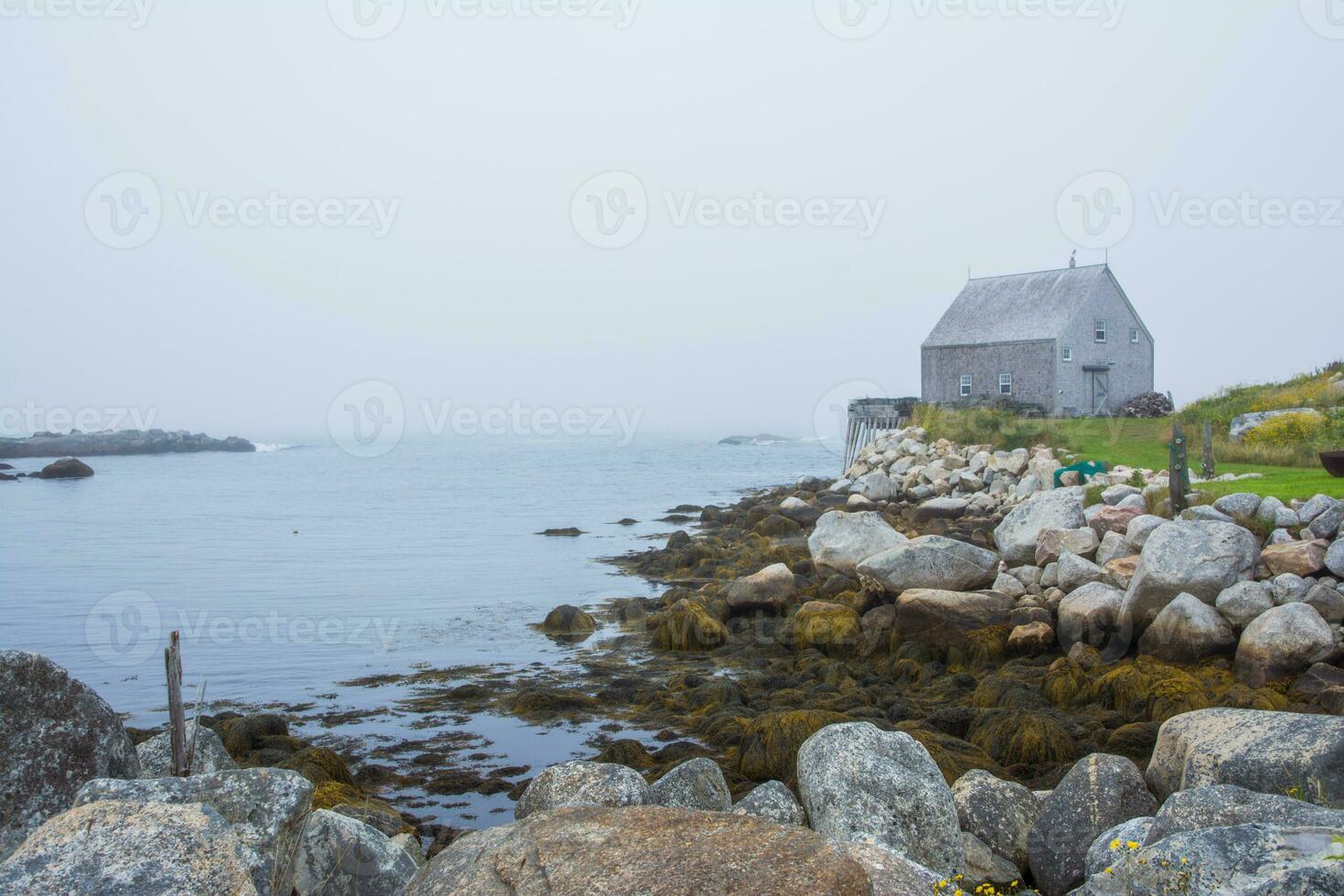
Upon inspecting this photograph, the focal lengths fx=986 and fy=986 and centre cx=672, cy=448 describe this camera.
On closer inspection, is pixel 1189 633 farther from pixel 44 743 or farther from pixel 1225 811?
pixel 44 743

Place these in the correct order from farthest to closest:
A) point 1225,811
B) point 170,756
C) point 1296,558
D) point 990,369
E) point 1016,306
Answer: point 1016,306, point 990,369, point 1296,558, point 170,756, point 1225,811

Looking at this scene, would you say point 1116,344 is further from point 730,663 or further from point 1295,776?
point 1295,776

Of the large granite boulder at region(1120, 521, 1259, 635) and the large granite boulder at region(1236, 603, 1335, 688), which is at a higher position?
the large granite boulder at region(1120, 521, 1259, 635)

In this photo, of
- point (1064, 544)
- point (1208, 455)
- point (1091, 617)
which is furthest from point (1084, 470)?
point (1091, 617)

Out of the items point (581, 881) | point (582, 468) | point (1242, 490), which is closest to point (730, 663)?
point (1242, 490)

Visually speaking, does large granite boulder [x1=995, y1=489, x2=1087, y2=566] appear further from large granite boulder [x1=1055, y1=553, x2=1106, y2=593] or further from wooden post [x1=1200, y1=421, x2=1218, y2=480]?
wooden post [x1=1200, y1=421, x2=1218, y2=480]

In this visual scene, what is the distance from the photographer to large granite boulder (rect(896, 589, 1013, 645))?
15.2 meters

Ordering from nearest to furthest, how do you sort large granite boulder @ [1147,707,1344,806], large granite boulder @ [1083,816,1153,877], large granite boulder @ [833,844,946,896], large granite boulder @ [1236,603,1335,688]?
1. large granite boulder @ [833,844,946,896]
2. large granite boulder @ [1083,816,1153,877]
3. large granite boulder @ [1147,707,1344,806]
4. large granite boulder @ [1236,603,1335,688]

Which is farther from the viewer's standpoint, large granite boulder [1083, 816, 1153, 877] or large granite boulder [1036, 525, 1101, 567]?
large granite boulder [1036, 525, 1101, 567]

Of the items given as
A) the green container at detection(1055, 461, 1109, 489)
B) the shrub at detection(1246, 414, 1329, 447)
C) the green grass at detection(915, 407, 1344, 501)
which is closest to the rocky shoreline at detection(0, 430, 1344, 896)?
the green container at detection(1055, 461, 1109, 489)

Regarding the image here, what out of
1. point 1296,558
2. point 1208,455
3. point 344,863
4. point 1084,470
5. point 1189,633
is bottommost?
point 344,863

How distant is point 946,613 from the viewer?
15.3m

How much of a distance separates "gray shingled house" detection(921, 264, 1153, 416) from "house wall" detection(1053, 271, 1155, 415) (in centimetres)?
4

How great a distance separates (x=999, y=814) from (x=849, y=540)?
11.3 m
